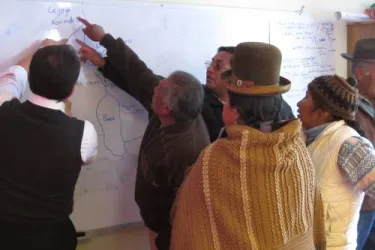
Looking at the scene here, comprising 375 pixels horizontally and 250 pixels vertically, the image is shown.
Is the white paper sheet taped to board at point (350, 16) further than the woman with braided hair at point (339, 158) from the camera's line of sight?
Yes

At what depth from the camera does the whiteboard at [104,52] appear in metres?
1.86

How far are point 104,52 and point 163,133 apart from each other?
0.54 metres

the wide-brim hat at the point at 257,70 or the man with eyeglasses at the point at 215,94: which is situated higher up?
the wide-brim hat at the point at 257,70

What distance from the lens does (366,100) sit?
2158mm

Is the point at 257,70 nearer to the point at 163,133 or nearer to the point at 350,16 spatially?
the point at 163,133

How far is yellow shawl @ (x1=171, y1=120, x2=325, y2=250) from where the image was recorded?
4.42 ft

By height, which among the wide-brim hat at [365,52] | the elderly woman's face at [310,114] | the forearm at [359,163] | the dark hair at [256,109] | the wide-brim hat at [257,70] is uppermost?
the wide-brim hat at [257,70]

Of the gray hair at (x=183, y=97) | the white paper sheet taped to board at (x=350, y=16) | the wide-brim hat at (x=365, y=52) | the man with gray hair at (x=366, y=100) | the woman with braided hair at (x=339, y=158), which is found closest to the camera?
the woman with braided hair at (x=339, y=158)

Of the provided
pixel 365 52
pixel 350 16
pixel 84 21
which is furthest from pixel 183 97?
pixel 350 16

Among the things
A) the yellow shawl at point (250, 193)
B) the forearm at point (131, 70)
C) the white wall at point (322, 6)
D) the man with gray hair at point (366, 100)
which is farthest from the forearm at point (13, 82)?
the man with gray hair at point (366, 100)

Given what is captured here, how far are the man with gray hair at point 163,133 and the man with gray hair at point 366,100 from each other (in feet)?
A: 2.70

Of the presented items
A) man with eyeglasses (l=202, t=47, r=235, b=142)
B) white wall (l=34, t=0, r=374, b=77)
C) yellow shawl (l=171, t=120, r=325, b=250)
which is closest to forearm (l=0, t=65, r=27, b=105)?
yellow shawl (l=171, t=120, r=325, b=250)

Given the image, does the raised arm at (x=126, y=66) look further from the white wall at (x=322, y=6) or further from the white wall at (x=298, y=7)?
the white wall at (x=322, y=6)

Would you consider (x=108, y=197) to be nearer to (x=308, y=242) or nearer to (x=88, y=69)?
(x=88, y=69)
